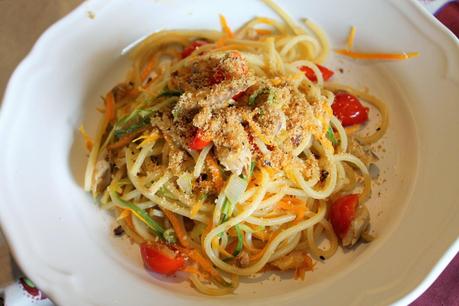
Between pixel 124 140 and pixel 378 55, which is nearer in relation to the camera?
pixel 124 140

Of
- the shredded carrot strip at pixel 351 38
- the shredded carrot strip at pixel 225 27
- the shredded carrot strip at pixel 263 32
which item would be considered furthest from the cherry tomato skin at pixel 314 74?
the shredded carrot strip at pixel 225 27

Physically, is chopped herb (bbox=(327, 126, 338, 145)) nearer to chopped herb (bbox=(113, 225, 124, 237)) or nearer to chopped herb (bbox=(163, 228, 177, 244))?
chopped herb (bbox=(163, 228, 177, 244))

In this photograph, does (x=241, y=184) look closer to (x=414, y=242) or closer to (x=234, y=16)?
(x=414, y=242)

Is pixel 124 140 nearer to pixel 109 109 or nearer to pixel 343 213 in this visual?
pixel 109 109

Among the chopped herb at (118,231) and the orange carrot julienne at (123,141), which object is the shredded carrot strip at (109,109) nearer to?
the orange carrot julienne at (123,141)

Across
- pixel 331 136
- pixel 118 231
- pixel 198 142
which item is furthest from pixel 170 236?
pixel 331 136

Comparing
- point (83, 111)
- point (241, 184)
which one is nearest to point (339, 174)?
point (241, 184)

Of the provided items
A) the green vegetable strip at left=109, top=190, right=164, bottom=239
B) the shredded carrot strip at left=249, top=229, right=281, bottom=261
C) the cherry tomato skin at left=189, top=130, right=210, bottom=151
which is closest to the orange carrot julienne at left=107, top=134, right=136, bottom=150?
the green vegetable strip at left=109, top=190, right=164, bottom=239
